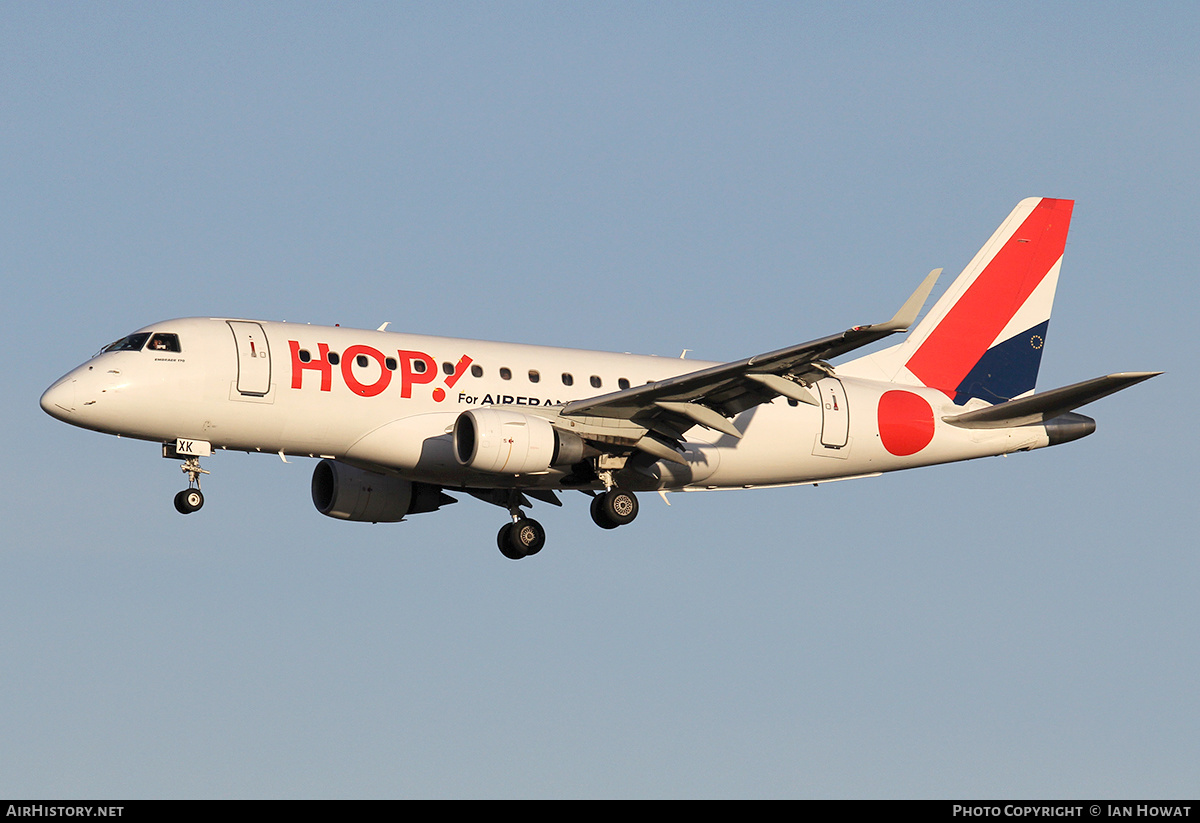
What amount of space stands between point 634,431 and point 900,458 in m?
8.39

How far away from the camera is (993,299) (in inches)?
1842

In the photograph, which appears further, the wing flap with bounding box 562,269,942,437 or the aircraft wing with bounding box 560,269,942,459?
the aircraft wing with bounding box 560,269,942,459

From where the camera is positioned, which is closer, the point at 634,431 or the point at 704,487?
the point at 634,431

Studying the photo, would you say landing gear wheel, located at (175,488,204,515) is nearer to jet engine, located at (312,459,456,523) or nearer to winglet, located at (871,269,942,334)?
jet engine, located at (312,459,456,523)

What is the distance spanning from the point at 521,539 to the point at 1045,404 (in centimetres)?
1390

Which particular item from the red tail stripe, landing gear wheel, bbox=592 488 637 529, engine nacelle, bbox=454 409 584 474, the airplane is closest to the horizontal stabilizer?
the airplane

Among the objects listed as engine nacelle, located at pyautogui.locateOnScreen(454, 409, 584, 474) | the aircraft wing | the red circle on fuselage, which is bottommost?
engine nacelle, located at pyautogui.locateOnScreen(454, 409, 584, 474)

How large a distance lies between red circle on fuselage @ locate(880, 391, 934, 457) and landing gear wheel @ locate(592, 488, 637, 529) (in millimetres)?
7477

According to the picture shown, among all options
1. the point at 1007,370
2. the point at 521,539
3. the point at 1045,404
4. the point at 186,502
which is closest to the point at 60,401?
the point at 186,502

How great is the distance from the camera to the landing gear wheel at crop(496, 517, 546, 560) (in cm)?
4206

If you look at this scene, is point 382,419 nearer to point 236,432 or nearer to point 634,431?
point 236,432
